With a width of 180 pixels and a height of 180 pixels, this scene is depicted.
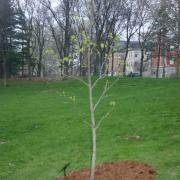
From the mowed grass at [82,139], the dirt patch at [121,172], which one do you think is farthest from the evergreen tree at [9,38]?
the dirt patch at [121,172]

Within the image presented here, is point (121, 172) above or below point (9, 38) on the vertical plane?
below

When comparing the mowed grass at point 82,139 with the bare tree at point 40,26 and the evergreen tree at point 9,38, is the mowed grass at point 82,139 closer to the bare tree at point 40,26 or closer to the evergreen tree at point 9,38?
the evergreen tree at point 9,38

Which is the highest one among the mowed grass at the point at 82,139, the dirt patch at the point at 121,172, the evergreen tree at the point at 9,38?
the evergreen tree at the point at 9,38

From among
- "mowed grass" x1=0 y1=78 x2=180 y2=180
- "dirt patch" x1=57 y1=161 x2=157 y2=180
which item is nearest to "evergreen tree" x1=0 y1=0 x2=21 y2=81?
"mowed grass" x1=0 y1=78 x2=180 y2=180

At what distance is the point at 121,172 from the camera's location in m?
7.38

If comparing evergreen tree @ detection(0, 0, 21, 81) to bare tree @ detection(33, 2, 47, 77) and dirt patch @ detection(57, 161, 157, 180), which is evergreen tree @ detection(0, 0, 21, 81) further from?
dirt patch @ detection(57, 161, 157, 180)

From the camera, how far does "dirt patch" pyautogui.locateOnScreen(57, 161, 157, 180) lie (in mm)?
7129

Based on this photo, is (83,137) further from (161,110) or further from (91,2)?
(91,2)

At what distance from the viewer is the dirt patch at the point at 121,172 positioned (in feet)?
23.4

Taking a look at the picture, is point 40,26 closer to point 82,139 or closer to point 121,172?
point 82,139

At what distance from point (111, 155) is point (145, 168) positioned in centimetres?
176

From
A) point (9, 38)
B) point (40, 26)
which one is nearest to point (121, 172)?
point (9, 38)

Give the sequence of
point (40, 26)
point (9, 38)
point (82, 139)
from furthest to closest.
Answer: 1. point (40, 26)
2. point (9, 38)
3. point (82, 139)

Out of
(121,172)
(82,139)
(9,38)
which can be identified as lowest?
(82,139)
